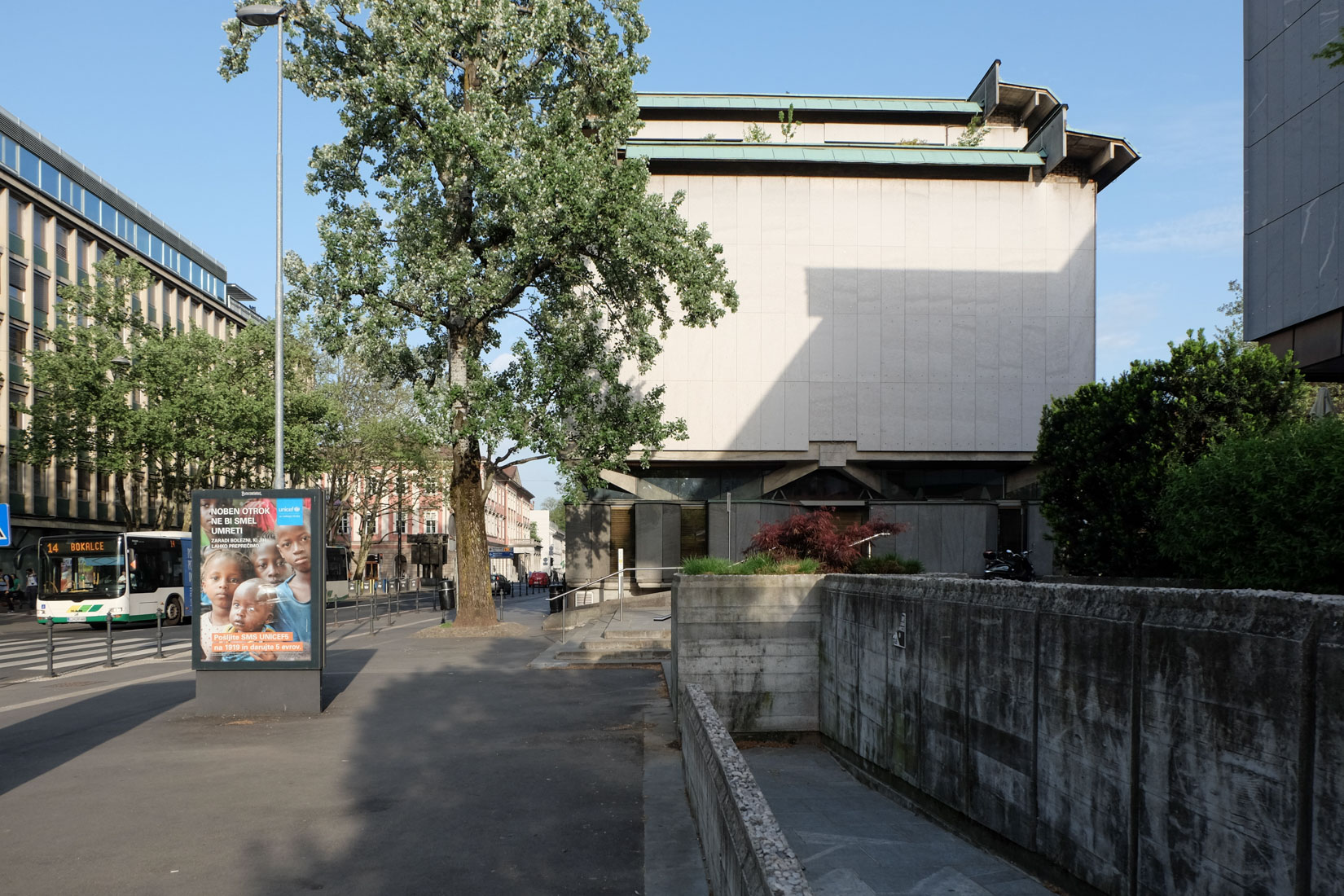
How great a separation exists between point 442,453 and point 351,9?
37231mm

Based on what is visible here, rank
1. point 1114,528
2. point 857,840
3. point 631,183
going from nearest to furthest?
1. point 857,840
2. point 1114,528
3. point 631,183

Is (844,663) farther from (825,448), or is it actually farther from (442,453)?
(442,453)

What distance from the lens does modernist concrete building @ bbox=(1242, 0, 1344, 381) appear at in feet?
66.0

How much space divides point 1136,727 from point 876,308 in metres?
32.3

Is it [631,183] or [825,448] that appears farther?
[825,448]

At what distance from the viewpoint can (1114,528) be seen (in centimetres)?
1891

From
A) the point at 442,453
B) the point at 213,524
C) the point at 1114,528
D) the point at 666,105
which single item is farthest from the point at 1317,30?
the point at 442,453

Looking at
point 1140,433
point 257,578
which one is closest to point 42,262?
point 257,578

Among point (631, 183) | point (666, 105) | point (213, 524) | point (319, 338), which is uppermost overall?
point (666, 105)

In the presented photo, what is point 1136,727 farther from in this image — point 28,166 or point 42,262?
point 28,166

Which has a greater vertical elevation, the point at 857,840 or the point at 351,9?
the point at 351,9

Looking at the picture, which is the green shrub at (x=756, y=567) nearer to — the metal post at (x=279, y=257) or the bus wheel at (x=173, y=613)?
the metal post at (x=279, y=257)

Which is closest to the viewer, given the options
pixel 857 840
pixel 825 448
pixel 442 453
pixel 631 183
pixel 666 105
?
pixel 857 840

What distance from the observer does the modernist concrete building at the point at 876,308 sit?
36688 mm
